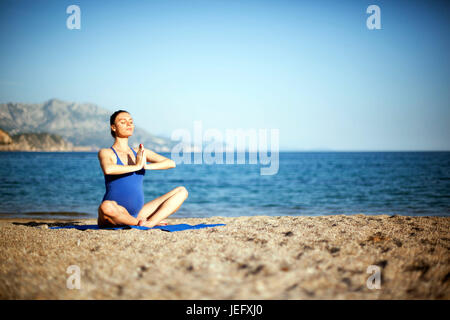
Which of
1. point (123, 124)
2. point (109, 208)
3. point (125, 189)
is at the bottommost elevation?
point (109, 208)

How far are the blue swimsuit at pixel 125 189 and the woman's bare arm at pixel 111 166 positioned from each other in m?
0.16

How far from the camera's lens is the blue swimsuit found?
455cm

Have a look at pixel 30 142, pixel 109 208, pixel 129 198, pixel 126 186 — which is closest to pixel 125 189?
pixel 126 186

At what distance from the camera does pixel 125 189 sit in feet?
15.0

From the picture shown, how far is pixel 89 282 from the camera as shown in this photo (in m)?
2.58

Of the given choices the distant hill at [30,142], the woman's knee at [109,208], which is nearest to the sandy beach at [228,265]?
the woman's knee at [109,208]

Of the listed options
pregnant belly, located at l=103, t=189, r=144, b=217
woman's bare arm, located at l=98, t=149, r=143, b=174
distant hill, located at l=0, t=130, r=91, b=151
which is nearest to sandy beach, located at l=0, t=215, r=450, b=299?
pregnant belly, located at l=103, t=189, r=144, b=217

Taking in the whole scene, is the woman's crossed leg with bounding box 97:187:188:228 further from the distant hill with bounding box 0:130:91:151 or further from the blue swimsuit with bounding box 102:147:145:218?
the distant hill with bounding box 0:130:91:151

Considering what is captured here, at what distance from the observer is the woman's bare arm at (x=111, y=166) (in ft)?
14.2

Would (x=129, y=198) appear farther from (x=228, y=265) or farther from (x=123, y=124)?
(x=228, y=265)

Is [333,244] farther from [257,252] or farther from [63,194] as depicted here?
[63,194]

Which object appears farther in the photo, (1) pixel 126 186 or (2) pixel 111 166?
(1) pixel 126 186

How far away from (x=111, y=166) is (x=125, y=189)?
452mm

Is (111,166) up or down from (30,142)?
down
